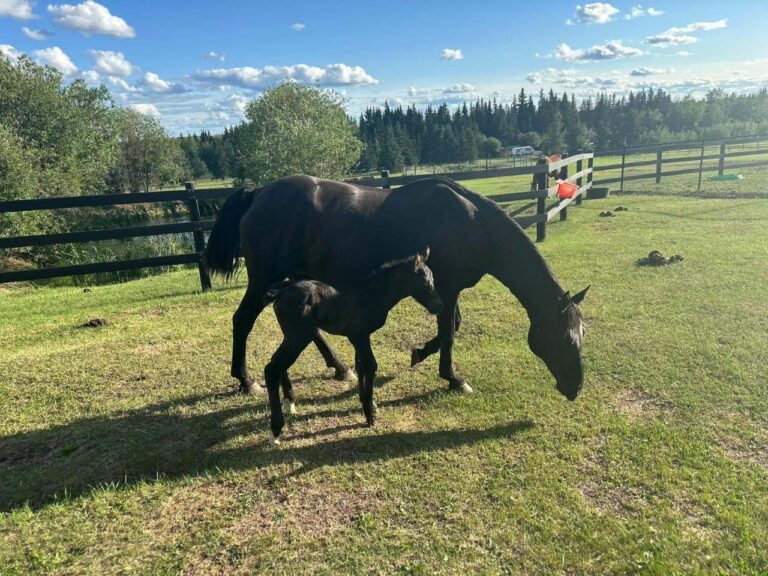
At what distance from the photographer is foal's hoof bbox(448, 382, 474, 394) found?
448cm

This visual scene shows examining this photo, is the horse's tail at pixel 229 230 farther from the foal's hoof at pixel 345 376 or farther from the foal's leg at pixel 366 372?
the foal's leg at pixel 366 372

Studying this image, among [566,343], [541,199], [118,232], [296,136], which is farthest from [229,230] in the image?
[296,136]

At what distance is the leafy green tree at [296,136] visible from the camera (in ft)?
101

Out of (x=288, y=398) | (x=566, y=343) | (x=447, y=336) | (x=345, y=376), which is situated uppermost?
(x=566, y=343)

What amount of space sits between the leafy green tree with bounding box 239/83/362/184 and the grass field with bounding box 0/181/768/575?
25235mm

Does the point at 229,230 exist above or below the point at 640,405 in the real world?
above

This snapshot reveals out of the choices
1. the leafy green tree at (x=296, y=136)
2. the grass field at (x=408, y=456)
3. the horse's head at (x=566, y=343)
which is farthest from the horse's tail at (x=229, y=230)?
the leafy green tree at (x=296, y=136)

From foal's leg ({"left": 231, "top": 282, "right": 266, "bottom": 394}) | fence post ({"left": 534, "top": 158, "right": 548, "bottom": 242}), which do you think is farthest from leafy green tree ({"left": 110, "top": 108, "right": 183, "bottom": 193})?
foal's leg ({"left": 231, "top": 282, "right": 266, "bottom": 394})

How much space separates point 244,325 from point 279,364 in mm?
1065

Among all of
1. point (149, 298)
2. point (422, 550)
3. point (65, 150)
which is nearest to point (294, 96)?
point (65, 150)

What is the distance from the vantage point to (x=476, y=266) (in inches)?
177

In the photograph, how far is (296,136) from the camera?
30.7m

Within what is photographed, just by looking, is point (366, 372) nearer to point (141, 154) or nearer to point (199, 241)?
point (199, 241)

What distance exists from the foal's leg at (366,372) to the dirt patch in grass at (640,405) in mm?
2130
